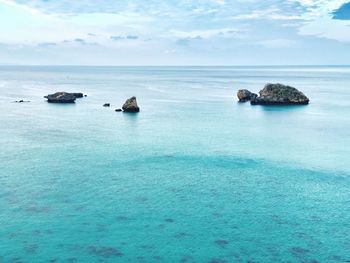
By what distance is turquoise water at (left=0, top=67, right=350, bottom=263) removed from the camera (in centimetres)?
3834

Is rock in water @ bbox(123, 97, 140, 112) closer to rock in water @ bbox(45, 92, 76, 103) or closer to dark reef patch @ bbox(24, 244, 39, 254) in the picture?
rock in water @ bbox(45, 92, 76, 103)

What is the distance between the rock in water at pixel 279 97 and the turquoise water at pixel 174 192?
114 ft

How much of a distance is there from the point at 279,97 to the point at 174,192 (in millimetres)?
92257

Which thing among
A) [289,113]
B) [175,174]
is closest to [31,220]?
[175,174]

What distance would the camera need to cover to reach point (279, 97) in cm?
13550

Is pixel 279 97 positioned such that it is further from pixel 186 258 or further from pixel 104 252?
pixel 104 252

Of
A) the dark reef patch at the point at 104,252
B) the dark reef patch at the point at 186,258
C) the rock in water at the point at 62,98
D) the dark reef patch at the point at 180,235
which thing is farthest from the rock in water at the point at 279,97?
the dark reef patch at the point at 104,252

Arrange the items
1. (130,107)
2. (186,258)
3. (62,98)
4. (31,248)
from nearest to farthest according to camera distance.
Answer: (186,258), (31,248), (130,107), (62,98)

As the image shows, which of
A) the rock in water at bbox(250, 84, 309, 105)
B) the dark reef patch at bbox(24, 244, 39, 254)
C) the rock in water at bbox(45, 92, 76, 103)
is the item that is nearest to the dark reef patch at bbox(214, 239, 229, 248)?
the dark reef patch at bbox(24, 244, 39, 254)

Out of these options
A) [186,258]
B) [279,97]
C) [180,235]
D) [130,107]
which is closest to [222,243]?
[180,235]

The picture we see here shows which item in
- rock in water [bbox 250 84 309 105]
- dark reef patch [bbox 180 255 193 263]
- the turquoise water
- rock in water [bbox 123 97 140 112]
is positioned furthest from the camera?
rock in water [bbox 250 84 309 105]

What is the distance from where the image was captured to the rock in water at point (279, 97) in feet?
445

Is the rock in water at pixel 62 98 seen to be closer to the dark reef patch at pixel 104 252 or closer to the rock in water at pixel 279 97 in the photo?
the rock in water at pixel 279 97

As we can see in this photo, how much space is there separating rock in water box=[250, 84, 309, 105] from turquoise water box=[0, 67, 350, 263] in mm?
34775
